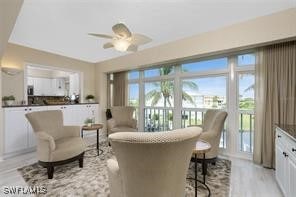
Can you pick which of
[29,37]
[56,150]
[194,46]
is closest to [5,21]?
[29,37]

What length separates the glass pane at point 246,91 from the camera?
329 centimetres

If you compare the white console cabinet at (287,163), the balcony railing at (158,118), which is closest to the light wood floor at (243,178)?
the white console cabinet at (287,163)

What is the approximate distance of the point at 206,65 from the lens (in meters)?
3.82

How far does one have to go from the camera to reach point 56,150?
100 inches

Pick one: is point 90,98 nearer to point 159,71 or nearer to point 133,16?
point 159,71

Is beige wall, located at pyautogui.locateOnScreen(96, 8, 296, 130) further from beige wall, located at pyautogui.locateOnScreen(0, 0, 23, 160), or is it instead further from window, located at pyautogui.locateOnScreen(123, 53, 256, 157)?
beige wall, located at pyautogui.locateOnScreen(0, 0, 23, 160)

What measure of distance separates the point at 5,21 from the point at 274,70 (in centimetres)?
418

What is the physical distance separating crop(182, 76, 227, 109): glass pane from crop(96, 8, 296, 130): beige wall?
74 centimetres

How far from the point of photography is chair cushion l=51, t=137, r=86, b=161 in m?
2.53

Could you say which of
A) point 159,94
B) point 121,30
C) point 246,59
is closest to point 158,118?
point 159,94

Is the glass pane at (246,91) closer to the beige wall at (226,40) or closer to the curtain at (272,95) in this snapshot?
the curtain at (272,95)

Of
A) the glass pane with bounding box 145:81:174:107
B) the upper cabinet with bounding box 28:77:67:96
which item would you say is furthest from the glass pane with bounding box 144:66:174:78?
the upper cabinet with bounding box 28:77:67:96

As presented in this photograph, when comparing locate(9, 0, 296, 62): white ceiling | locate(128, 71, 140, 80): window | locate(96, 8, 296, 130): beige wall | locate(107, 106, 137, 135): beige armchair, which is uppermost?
locate(9, 0, 296, 62): white ceiling

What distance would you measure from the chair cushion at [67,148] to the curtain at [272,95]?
3157 mm
